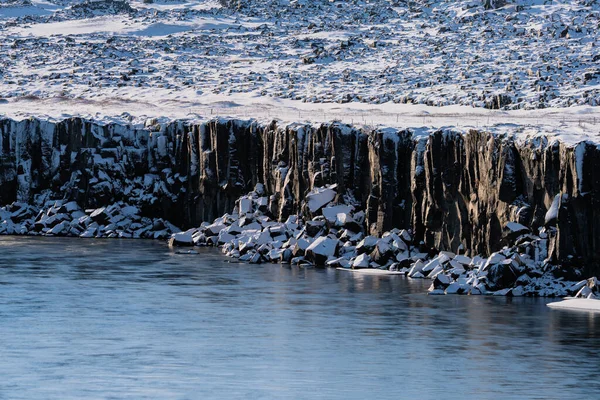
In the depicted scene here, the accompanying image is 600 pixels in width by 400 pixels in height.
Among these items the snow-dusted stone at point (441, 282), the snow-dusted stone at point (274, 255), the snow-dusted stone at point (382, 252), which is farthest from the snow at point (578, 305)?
the snow-dusted stone at point (274, 255)

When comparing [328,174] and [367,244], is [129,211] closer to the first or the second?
[328,174]

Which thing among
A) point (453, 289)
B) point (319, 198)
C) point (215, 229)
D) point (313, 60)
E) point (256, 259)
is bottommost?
point (453, 289)

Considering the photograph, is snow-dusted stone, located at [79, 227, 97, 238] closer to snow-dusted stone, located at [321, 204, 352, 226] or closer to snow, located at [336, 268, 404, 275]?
snow-dusted stone, located at [321, 204, 352, 226]

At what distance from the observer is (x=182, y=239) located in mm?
68875

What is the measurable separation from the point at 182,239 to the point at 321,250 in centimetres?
1193

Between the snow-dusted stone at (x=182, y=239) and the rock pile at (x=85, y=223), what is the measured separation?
4170 mm

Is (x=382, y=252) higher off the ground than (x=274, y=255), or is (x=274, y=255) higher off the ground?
(x=382, y=252)

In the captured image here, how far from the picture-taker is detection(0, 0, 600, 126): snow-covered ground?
80562mm

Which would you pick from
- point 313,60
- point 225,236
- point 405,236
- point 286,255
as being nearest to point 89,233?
point 225,236

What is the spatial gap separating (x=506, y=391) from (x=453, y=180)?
26.5 metres

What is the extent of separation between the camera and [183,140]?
75.1m

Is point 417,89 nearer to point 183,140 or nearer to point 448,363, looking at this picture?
point 183,140

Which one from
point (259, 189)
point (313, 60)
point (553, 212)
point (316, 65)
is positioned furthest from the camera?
point (313, 60)

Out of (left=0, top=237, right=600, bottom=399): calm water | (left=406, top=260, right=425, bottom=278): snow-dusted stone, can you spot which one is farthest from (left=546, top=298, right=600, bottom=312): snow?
(left=406, top=260, right=425, bottom=278): snow-dusted stone
